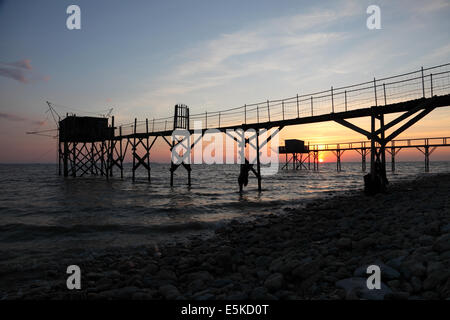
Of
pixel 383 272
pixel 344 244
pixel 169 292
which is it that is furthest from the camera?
pixel 344 244

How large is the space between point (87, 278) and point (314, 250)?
14.8 ft

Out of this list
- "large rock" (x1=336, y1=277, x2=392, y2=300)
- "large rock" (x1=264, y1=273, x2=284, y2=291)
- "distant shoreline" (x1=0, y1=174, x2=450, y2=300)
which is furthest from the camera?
"large rock" (x1=264, y1=273, x2=284, y2=291)

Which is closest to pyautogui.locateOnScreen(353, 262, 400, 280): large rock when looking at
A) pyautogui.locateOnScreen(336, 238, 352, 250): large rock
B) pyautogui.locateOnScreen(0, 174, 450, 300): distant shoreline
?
pyautogui.locateOnScreen(0, 174, 450, 300): distant shoreline

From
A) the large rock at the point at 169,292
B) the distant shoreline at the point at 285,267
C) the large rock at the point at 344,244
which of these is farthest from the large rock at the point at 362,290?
the large rock at the point at 169,292

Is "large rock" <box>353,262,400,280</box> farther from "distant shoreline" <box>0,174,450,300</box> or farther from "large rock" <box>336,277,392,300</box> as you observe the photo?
"large rock" <box>336,277,392,300</box>

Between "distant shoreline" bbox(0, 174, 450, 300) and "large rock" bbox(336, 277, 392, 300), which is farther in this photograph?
"distant shoreline" bbox(0, 174, 450, 300)

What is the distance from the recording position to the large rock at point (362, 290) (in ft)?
10.2

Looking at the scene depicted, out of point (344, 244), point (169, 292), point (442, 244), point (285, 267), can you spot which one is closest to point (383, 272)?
point (442, 244)

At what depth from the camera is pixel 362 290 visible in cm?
325

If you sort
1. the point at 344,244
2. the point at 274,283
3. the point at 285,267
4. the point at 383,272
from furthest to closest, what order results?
the point at 344,244 < the point at 285,267 < the point at 274,283 < the point at 383,272

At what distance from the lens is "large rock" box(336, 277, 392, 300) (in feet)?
10.2

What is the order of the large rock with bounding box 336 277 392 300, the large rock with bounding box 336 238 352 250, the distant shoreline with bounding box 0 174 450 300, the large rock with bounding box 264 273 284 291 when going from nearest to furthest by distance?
the large rock with bounding box 336 277 392 300 < the distant shoreline with bounding box 0 174 450 300 < the large rock with bounding box 264 273 284 291 < the large rock with bounding box 336 238 352 250

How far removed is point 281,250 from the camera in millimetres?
5949

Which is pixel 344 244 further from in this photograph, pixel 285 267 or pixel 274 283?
pixel 274 283
